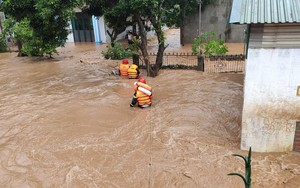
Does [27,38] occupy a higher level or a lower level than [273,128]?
higher

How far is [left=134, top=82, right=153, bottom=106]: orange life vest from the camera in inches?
331

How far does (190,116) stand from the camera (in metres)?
7.89

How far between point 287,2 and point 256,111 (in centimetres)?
213

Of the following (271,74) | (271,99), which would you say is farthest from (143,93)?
(271,74)

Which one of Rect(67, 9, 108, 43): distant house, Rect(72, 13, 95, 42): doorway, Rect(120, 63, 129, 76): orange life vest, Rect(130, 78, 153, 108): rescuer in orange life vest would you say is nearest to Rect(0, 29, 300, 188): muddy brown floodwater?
Rect(130, 78, 153, 108): rescuer in orange life vest

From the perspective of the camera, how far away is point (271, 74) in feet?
16.9

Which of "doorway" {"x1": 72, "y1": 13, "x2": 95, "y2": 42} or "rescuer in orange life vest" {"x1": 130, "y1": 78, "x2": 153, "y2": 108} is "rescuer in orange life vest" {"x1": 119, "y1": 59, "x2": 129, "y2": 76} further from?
"doorway" {"x1": 72, "y1": 13, "x2": 95, "y2": 42}

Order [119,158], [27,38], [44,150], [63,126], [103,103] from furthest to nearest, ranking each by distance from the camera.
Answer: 1. [27,38]
2. [103,103]
3. [63,126]
4. [44,150]
5. [119,158]

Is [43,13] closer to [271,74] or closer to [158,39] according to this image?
[158,39]

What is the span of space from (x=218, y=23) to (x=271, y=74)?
16.3 metres

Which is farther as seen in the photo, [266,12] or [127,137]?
[127,137]

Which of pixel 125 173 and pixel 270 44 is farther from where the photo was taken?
pixel 125 173

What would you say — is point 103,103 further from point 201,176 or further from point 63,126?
point 201,176

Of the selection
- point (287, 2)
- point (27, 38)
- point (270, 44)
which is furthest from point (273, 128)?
point (27, 38)
